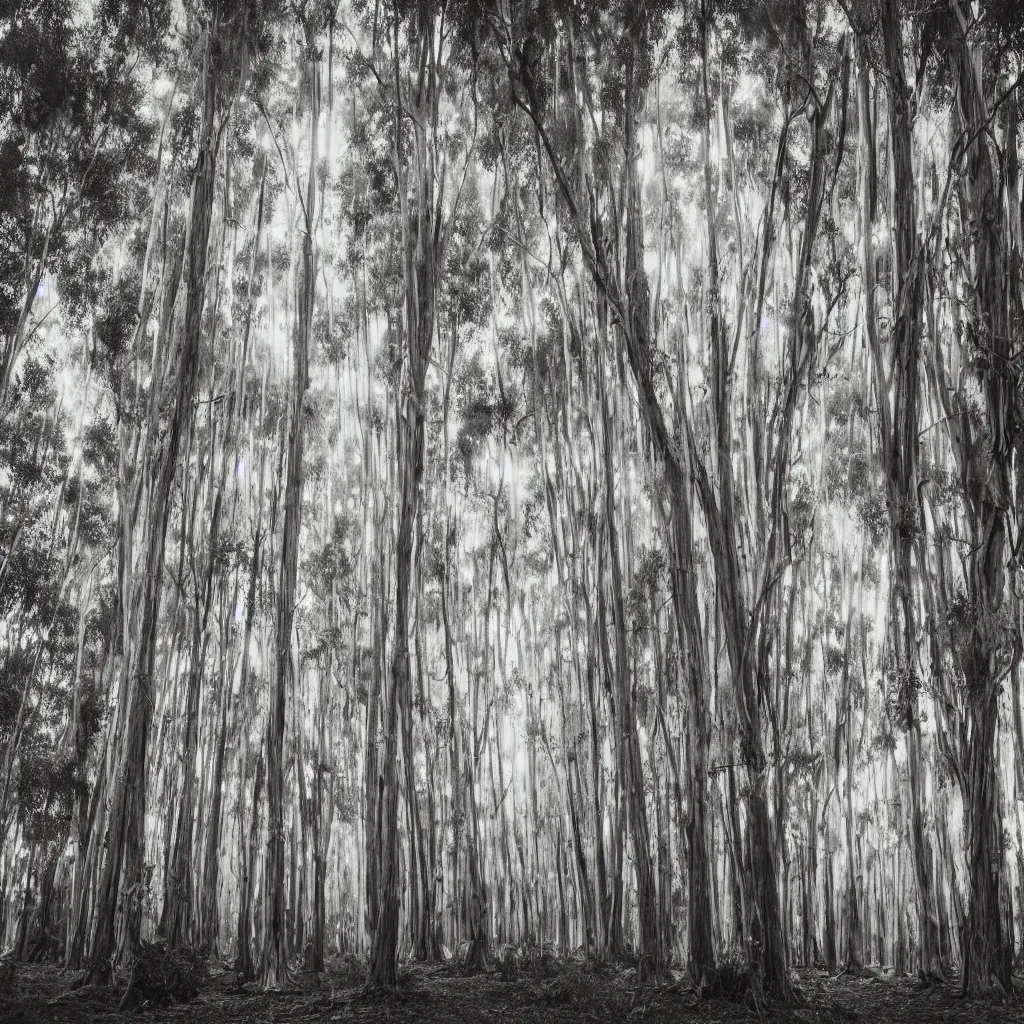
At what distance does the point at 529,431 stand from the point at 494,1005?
737 cm

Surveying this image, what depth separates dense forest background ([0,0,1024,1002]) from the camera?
640 centimetres

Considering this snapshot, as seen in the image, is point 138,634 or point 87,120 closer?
point 138,634

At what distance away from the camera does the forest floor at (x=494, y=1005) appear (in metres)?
5.66

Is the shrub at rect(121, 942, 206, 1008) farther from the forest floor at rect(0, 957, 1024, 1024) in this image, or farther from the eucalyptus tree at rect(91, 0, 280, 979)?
the eucalyptus tree at rect(91, 0, 280, 979)

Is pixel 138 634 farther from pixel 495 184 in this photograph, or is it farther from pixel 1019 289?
pixel 1019 289

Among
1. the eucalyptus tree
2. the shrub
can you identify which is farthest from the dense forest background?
the shrub

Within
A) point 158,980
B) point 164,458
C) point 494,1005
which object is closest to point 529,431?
point 164,458

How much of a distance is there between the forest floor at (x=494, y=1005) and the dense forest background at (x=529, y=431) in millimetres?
343

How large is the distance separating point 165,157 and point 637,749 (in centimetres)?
911

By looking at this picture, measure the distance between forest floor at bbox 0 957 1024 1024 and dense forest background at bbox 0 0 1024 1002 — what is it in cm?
34

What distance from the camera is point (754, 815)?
585 cm

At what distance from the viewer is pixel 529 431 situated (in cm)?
1238

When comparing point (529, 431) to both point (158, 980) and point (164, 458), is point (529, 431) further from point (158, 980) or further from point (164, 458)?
point (158, 980)

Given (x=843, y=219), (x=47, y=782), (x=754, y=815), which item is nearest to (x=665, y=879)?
(x=754, y=815)
